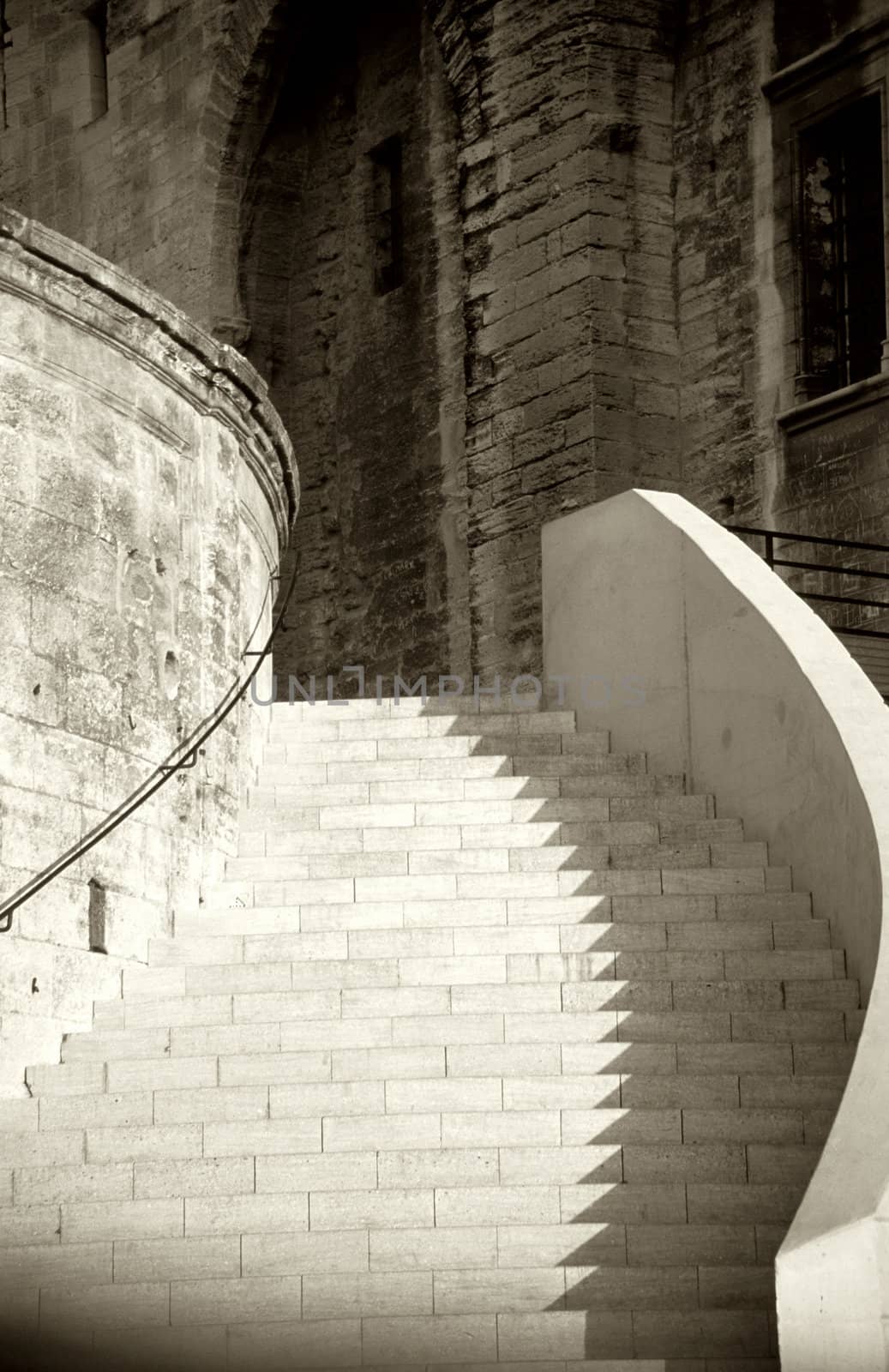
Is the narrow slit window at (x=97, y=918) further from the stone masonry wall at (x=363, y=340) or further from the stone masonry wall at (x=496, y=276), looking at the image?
the stone masonry wall at (x=363, y=340)

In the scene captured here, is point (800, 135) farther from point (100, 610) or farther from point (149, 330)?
point (100, 610)

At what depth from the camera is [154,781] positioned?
8703 millimetres

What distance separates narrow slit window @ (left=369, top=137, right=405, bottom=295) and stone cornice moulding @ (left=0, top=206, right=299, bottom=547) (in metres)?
6.98

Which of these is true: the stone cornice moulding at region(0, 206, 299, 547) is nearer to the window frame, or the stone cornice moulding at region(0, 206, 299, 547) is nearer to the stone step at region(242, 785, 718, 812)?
the stone step at region(242, 785, 718, 812)

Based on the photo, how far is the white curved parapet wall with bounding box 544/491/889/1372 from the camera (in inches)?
212

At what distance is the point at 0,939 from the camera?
776cm

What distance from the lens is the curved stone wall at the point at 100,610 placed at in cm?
805

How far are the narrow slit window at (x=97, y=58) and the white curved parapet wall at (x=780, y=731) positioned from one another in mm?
9926

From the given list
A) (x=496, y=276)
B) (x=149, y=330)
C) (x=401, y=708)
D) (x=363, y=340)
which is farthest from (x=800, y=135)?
(x=149, y=330)

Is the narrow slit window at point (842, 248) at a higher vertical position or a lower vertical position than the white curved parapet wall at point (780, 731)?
higher

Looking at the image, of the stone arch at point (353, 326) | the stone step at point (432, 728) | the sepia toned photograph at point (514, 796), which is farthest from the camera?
the stone arch at point (353, 326)

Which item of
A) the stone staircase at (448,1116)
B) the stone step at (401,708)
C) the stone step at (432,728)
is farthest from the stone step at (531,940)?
the stone step at (401,708)

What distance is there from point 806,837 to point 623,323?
283 inches

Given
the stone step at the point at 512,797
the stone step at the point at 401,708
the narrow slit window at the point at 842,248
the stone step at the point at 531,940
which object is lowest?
the stone step at the point at 531,940
